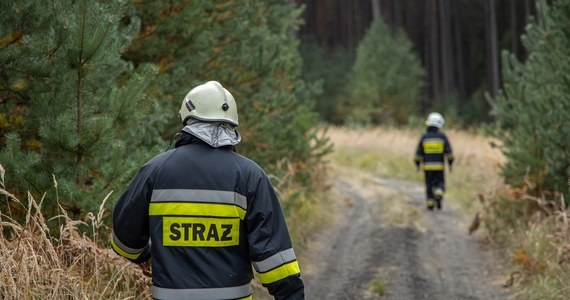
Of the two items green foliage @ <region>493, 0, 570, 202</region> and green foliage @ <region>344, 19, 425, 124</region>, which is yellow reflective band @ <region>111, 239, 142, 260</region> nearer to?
green foliage @ <region>493, 0, 570, 202</region>

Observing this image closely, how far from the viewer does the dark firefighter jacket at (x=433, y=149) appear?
1373 centimetres

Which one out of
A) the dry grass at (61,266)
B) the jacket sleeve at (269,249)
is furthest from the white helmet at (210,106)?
the dry grass at (61,266)

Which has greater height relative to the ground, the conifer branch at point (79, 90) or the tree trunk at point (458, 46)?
the conifer branch at point (79, 90)

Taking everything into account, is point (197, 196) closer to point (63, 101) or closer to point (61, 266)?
point (61, 266)

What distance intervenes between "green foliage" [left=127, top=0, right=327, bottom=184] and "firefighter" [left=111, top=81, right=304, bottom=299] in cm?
295

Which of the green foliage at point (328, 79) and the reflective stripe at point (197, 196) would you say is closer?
the reflective stripe at point (197, 196)

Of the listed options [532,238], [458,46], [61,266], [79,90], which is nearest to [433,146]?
[532,238]

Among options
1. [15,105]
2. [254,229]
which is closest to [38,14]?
[15,105]

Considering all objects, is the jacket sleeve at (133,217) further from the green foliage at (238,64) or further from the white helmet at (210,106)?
the green foliage at (238,64)

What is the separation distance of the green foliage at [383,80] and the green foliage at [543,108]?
27.6 m

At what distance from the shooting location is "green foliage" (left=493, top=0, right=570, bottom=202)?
29.1 ft

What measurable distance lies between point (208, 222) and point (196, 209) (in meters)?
0.09

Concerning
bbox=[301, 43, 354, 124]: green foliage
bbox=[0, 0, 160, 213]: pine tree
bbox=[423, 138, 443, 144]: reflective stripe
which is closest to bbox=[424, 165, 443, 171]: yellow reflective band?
bbox=[423, 138, 443, 144]: reflective stripe

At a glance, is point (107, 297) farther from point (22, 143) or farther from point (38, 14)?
point (38, 14)
